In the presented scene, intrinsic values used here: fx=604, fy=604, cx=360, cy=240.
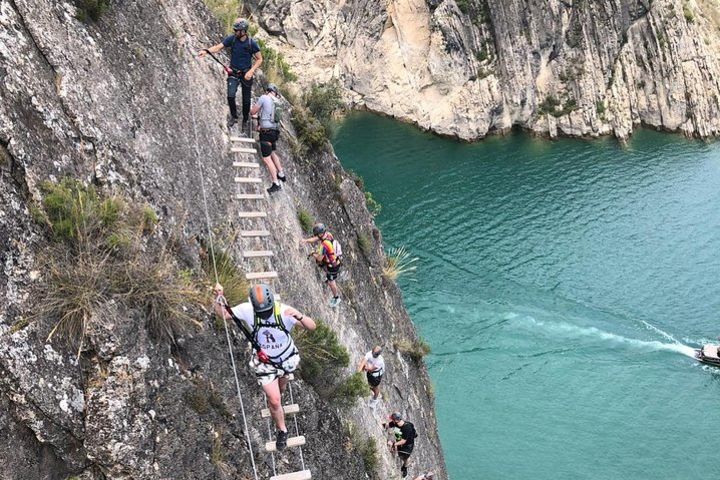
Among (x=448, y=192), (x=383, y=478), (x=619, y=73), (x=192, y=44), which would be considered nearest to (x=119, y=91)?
(x=192, y=44)

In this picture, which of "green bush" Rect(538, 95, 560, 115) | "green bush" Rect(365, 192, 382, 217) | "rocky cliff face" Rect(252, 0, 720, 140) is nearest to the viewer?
"green bush" Rect(365, 192, 382, 217)

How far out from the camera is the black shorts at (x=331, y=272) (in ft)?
38.0

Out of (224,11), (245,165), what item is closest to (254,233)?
(245,165)

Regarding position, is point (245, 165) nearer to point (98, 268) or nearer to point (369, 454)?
point (98, 268)

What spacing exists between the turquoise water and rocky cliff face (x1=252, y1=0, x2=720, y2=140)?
27.3ft

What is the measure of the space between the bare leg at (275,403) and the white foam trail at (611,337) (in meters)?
24.4

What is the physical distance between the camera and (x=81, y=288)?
594 centimetres

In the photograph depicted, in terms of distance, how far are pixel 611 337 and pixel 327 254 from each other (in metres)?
22.2

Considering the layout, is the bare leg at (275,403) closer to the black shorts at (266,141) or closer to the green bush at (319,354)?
the green bush at (319,354)

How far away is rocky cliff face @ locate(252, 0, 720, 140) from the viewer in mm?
57375

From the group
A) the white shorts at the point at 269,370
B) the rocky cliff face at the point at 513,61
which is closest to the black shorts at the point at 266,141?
the white shorts at the point at 269,370

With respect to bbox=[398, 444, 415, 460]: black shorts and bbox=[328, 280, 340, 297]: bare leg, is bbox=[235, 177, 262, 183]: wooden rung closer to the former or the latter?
bbox=[328, 280, 340, 297]: bare leg

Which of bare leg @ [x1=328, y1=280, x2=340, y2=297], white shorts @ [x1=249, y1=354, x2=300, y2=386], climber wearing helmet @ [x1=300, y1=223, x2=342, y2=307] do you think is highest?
climber wearing helmet @ [x1=300, y1=223, x2=342, y2=307]

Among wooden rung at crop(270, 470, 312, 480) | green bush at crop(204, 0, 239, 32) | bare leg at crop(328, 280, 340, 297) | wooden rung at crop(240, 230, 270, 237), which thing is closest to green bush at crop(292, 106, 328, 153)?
green bush at crop(204, 0, 239, 32)
